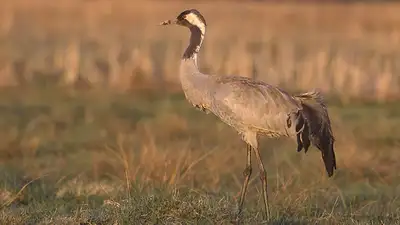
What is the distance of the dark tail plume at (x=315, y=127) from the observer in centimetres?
762

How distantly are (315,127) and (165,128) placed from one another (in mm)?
6147

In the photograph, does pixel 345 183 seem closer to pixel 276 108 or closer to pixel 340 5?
pixel 276 108

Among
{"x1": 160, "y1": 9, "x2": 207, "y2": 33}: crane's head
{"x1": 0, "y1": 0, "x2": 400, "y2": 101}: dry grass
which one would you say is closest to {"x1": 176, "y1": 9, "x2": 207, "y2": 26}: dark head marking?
{"x1": 160, "y1": 9, "x2": 207, "y2": 33}: crane's head

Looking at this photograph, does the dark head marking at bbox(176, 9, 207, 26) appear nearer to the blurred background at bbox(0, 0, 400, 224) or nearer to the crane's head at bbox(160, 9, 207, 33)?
the crane's head at bbox(160, 9, 207, 33)

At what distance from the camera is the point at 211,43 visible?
2492 cm

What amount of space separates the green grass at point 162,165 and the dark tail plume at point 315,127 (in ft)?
1.73

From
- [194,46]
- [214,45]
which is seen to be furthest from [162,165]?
[214,45]

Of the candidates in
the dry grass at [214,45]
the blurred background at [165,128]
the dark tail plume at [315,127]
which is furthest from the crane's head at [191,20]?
the dry grass at [214,45]

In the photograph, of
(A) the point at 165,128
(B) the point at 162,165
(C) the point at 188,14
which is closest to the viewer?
(C) the point at 188,14

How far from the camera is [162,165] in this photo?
10.2 m

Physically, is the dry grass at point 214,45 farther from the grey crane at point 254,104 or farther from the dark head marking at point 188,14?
the dark head marking at point 188,14

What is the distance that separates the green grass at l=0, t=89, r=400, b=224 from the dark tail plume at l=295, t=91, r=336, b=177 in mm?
526

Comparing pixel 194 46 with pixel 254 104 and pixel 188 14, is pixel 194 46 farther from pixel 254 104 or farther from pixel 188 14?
pixel 254 104

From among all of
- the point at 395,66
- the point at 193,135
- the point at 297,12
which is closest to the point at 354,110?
the point at 193,135
